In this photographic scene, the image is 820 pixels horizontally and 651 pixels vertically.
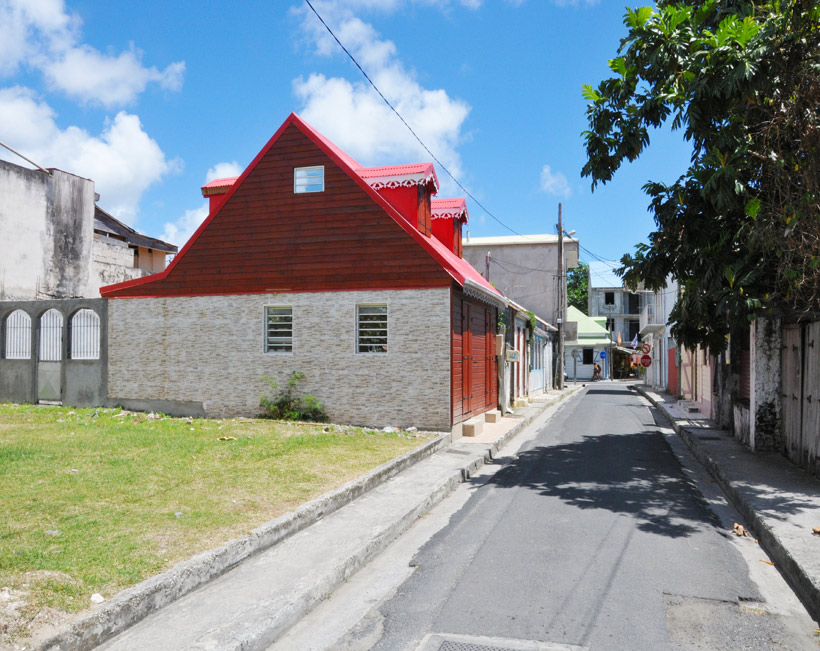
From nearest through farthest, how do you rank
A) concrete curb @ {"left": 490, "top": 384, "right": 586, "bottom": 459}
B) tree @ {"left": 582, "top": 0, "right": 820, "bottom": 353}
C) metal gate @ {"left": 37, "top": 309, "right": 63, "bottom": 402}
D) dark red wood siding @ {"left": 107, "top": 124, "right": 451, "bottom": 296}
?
tree @ {"left": 582, "top": 0, "right": 820, "bottom": 353}, concrete curb @ {"left": 490, "top": 384, "right": 586, "bottom": 459}, dark red wood siding @ {"left": 107, "top": 124, "right": 451, "bottom": 296}, metal gate @ {"left": 37, "top": 309, "right": 63, "bottom": 402}

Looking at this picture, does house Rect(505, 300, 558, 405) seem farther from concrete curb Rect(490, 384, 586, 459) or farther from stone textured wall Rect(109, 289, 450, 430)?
stone textured wall Rect(109, 289, 450, 430)

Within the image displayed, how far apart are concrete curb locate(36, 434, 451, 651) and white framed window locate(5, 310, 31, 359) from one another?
14.0 meters

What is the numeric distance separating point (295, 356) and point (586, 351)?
51334mm

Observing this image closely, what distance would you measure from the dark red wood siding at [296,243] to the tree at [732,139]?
4.93 m

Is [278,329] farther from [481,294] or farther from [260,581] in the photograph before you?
[260,581]

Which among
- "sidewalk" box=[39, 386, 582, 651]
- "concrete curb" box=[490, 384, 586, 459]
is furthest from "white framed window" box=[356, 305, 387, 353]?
"sidewalk" box=[39, 386, 582, 651]

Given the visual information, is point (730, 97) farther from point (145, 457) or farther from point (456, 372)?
point (145, 457)

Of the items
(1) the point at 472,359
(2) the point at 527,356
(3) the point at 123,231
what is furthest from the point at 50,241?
(2) the point at 527,356

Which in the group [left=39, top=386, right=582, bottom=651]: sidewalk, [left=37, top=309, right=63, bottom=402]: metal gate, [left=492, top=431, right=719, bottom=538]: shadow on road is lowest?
[left=492, top=431, right=719, bottom=538]: shadow on road

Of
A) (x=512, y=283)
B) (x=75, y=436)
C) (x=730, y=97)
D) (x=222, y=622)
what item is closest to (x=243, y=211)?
(x=75, y=436)

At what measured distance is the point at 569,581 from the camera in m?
5.48

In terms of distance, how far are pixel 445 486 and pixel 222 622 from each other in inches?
201

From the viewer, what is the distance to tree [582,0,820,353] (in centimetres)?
895

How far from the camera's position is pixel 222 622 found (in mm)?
4449
